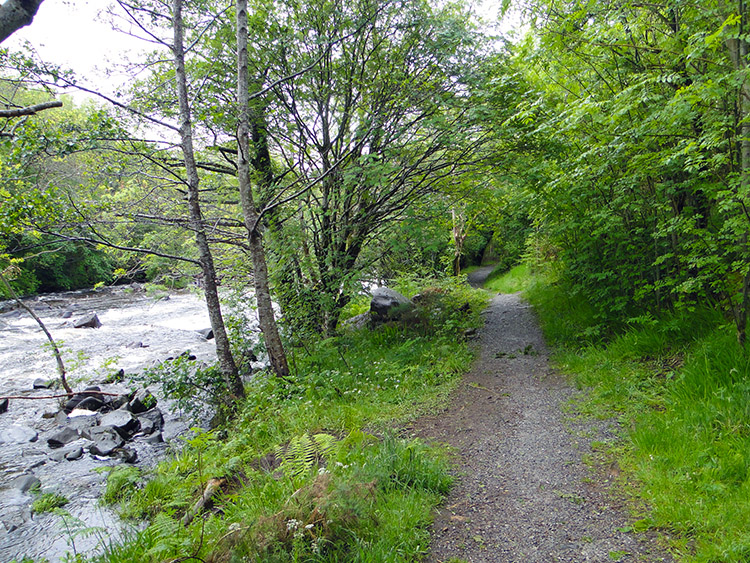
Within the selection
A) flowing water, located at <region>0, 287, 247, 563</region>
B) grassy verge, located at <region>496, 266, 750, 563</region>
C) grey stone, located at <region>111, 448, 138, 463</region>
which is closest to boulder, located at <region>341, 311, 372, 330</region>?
Answer: flowing water, located at <region>0, 287, 247, 563</region>

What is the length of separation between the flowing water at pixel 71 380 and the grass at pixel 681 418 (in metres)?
4.46

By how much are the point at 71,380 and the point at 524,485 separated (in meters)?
11.4

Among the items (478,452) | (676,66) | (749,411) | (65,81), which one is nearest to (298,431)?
(478,452)

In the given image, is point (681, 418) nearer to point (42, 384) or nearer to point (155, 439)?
point (155, 439)

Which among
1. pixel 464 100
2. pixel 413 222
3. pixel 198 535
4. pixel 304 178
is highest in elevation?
pixel 464 100

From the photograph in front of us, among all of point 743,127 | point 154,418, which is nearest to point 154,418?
point 154,418

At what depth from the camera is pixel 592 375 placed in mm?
5996

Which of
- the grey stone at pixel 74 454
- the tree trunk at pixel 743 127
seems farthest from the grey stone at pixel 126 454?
the tree trunk at pixel 743 127

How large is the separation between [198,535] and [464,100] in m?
8.64

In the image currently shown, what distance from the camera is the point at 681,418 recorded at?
401 cm

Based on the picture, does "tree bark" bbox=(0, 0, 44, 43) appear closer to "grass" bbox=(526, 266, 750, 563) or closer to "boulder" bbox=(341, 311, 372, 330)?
"grass" bbox=(526, 266, 750, 563)

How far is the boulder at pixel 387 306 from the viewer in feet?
34.0

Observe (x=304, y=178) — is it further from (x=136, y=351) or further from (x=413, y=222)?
(x=136, y=351)

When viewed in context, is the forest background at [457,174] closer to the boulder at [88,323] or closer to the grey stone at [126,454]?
the grey stone at [126,454]
